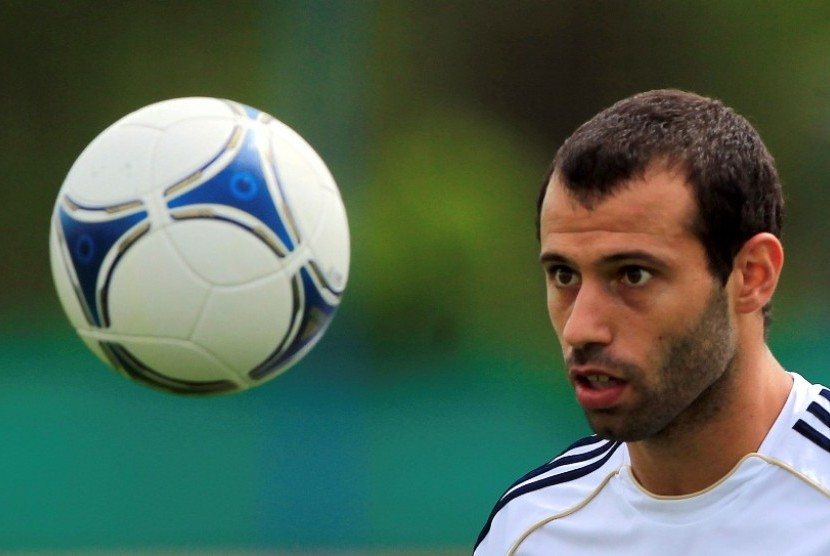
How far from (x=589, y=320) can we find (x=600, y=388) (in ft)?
0.40

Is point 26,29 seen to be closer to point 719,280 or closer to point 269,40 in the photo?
point 269,40

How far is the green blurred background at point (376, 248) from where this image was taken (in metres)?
5.45

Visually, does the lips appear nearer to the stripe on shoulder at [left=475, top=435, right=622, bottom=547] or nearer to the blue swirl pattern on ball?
the stripe on shoulder at [left=475, top=435, right=622, bottom=547]

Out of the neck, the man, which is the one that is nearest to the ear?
the man

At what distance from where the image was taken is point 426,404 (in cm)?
555

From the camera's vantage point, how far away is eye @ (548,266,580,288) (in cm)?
237

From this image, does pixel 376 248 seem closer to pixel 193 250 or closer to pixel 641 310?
pixel 193 250

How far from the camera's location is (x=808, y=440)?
7.87ft

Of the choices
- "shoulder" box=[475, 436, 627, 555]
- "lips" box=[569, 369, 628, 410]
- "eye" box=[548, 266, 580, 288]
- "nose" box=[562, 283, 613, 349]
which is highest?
"eye" box=[548, 266, 580, 288]

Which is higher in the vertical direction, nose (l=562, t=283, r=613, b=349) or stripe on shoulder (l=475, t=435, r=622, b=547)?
nose (l=562, t=283, r=613, b=349)

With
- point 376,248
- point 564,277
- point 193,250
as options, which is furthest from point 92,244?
point 376,248

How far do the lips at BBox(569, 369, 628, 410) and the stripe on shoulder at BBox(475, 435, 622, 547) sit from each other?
0.44 metres

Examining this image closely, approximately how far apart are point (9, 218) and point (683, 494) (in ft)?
13.5

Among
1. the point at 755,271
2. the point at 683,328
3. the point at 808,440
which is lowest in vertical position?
the point at 808,440
